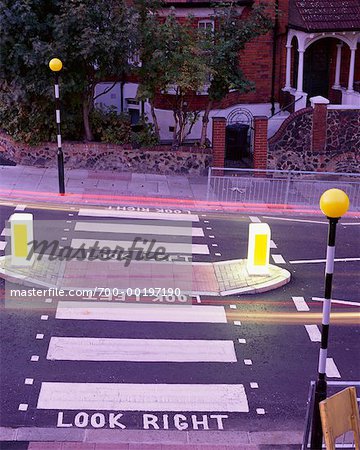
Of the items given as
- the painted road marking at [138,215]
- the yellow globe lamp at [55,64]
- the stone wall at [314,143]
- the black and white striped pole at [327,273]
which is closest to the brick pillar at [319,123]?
the stone wall at [314,143]

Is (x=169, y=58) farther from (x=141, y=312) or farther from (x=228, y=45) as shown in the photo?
(x=141, y=312)

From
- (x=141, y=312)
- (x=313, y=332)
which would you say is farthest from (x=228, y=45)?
(x=313, y=332)

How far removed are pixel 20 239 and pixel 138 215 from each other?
14.9 feet

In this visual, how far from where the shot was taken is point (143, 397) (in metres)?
9.90

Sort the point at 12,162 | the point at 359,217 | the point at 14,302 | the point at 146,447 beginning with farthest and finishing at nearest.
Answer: the point at 12,162 → the point at 359,217 → the point at 14,302 → the point at 146,447

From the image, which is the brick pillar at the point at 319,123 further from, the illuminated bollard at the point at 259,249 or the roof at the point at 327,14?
the illuminated bollard at the point at 259,249

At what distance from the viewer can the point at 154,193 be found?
20031 mm

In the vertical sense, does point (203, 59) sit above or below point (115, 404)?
above

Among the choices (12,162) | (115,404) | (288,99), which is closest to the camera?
(115,404)

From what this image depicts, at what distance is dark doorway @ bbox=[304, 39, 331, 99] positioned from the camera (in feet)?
88.6

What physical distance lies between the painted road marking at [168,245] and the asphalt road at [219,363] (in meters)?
1.74

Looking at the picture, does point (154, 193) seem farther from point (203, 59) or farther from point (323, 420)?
point (323, 420)

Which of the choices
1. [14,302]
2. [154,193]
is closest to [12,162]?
[154,193]

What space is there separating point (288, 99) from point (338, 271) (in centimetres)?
1244
